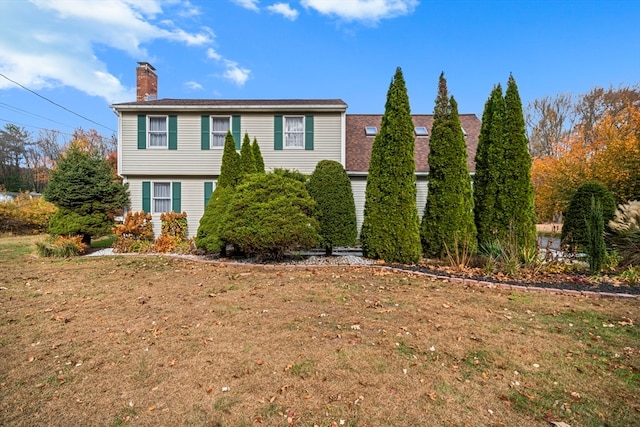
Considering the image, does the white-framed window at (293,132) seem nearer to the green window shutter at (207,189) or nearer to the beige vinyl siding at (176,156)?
the beige vinyl siding at (176,156)

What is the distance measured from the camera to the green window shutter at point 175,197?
511 inches

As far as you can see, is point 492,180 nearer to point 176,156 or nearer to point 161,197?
point 176,156

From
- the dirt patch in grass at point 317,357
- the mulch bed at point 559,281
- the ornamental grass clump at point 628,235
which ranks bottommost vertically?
the dirt patch in grass at point 317,357

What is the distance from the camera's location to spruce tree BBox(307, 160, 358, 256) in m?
8.91

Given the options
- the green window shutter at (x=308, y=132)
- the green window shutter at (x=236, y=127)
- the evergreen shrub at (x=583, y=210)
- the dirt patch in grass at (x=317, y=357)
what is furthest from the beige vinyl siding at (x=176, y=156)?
the evergreen shrub at (x=583, y=210)

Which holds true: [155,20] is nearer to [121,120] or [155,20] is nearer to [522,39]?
[121,120]

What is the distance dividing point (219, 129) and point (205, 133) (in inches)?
21.9

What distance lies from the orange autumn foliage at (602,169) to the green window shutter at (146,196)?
55.3 feet

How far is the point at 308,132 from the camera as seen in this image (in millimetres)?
12977

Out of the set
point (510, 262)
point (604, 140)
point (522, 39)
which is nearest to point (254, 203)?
point (510, 262)

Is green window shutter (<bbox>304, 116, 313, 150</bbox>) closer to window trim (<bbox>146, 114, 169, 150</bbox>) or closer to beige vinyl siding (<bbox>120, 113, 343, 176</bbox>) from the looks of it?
beige vinyl siding (<bbox>120, 113, 343, 176</bbox>)

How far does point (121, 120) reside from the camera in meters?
12.9

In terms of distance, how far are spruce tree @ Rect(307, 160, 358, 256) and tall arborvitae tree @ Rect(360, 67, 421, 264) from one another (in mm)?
498

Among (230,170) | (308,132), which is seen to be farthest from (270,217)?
(308,132)
